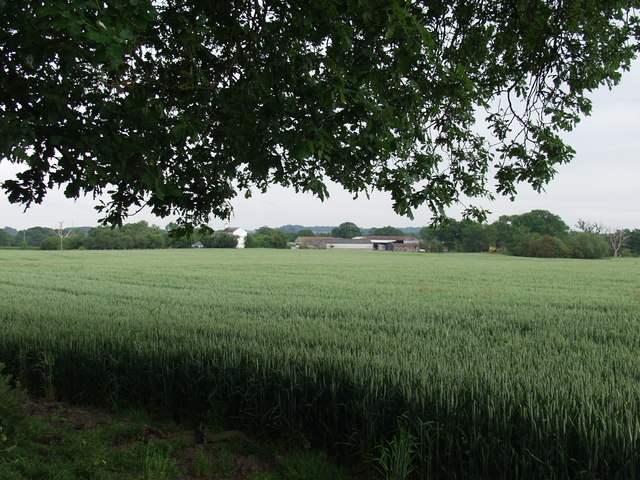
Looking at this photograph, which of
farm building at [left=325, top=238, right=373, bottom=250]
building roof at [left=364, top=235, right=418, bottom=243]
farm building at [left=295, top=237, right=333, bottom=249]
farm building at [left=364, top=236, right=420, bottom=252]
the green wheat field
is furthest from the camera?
farm building at [left=325, top=238, right=373, bottom=250]

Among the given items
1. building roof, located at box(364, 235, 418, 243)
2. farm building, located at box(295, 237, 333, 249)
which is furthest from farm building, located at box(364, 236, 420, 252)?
farm building, located at box(295, 237, 333, 249)

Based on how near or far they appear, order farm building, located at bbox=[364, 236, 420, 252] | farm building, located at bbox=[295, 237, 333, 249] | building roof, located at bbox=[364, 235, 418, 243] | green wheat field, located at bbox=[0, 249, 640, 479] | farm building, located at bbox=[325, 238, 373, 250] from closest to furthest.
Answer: green wheat field, located at bbox=[0, 249, 640, 479] → farm building, located at bbox=[364, 236, 420, 252] → building roof, located at bbox=[364, 235, 418, 243] → farm building, located at bbox=[295, 237, 333, 249] → farm building, located at bbox=[325, 238, 373, 250]

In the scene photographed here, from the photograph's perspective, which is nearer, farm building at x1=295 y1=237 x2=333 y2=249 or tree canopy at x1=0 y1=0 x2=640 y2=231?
tree canopy at x1=0 y1=0 x2=640 y2=231

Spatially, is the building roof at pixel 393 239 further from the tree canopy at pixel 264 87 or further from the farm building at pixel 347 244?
the tree canopy at pixel 264 87

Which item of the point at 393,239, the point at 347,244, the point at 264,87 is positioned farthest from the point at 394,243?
the point at 264,87

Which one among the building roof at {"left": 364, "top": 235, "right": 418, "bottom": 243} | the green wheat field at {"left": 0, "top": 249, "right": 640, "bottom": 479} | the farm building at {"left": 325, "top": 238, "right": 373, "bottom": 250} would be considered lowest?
the green wheat field at {"left": 0, "top": 249, "right": 640, "bottom": 479}

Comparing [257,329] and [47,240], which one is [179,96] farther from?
[47,240]

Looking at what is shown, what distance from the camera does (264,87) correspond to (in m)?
4.41

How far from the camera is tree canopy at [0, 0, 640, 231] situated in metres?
3.73

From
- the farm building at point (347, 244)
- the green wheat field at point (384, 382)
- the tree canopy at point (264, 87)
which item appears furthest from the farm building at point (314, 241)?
the tree canopy at point (264, 87)

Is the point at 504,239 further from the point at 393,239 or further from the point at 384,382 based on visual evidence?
the point at 384,382

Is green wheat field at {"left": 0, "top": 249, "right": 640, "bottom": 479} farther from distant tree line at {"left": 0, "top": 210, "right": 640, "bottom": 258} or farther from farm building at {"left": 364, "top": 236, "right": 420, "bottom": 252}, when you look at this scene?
farm building at {"left": 364, "top": 236, "right": 420, "bottom": 252}

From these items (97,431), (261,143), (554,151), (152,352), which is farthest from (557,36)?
(97,431)

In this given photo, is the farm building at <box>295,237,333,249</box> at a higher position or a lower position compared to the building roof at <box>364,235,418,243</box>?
lower
